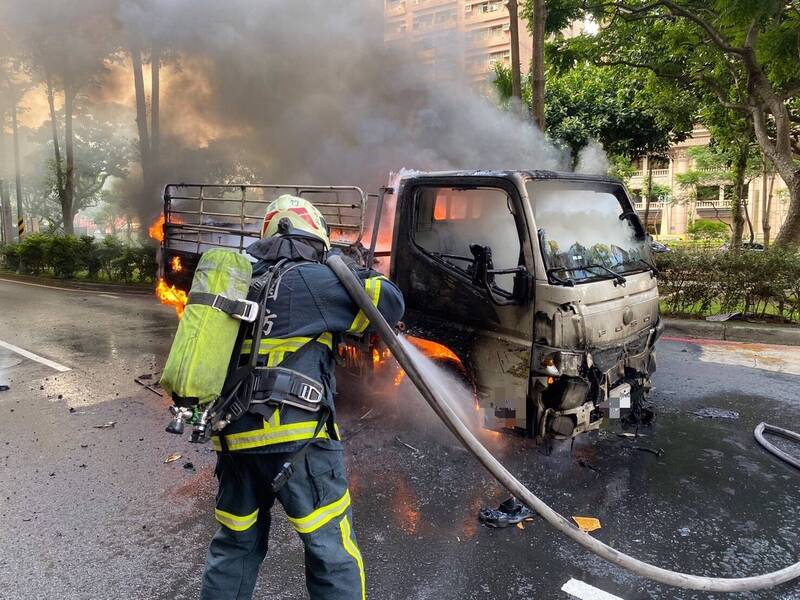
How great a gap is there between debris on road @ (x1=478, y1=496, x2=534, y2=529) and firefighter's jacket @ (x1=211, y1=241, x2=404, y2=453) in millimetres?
1372

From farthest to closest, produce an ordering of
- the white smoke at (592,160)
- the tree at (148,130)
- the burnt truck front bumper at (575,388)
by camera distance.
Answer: the tree at (148,130)
the white smoke at (592,160)
the burnt truck front bumper at (575,388)

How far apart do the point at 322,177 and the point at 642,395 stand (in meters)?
5.42

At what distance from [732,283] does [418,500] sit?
6.17 meters

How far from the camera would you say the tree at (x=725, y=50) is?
8008mm

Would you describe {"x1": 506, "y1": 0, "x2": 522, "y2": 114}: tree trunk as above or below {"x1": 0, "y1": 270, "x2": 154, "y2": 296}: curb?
above

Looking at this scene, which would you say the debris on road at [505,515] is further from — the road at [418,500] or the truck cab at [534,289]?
the truck cab at [534,289]

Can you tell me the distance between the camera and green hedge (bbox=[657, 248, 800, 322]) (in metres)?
7.32

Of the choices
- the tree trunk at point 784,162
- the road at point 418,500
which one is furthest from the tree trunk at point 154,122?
the tree trunk at point 784,162

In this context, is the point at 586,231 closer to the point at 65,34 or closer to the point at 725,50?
the point at 725,50

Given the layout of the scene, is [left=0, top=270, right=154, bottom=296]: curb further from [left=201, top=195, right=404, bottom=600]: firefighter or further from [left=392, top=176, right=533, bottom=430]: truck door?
[left=201, top=195, right=404, bottom=600]: firefighter

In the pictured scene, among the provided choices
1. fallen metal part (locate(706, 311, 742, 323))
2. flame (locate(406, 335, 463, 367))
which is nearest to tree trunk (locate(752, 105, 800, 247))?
fallen metal part (locate(706, 311, 742, 323))

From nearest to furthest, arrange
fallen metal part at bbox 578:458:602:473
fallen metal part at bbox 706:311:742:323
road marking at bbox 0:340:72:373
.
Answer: fallen metal part at bbox 578:458:602:473, road marking at bbox 0:340:72:373, fallen metal part at bbox 706:311:742:323

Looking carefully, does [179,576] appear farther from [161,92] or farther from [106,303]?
[106,303]

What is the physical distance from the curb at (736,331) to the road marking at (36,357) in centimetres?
751
